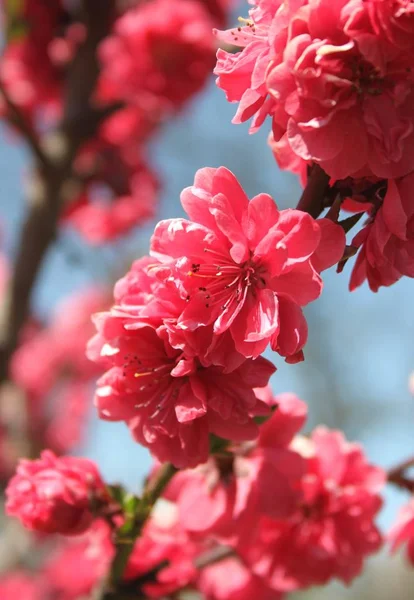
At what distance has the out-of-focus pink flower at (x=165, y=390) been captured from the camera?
29.0 inches

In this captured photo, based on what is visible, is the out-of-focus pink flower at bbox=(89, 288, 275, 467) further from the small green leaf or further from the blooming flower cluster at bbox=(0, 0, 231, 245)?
the blooming flower cluster at bbox=(0, 0, 231, 245)


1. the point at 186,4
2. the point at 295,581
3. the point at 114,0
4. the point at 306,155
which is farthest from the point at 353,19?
the point at 114,0

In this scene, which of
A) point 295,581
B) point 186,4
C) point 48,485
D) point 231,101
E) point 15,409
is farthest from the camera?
point 15,409

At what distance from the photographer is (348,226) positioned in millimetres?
741

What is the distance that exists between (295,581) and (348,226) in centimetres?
71

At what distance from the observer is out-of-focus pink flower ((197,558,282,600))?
133cm

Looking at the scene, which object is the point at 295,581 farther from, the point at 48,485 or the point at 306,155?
the point at 306,155

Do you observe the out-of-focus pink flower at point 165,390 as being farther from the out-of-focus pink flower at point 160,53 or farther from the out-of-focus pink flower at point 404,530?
the out-of-focus pink flower at point 160,53

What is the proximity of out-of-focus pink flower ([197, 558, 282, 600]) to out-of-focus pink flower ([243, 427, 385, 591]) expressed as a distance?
0.18 meters

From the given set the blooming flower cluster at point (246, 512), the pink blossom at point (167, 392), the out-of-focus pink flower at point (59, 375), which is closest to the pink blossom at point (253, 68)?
the pink blossom at point (167, 392)

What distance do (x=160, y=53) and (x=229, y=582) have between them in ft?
5.07

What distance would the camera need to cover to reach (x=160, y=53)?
7.11 ft

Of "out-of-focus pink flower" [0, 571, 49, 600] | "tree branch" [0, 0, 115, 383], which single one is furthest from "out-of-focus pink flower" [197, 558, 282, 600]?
"out-of-focus pink flower" [0, 571, 49, 600]

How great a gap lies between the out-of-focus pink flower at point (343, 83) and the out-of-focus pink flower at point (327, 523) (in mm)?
586
